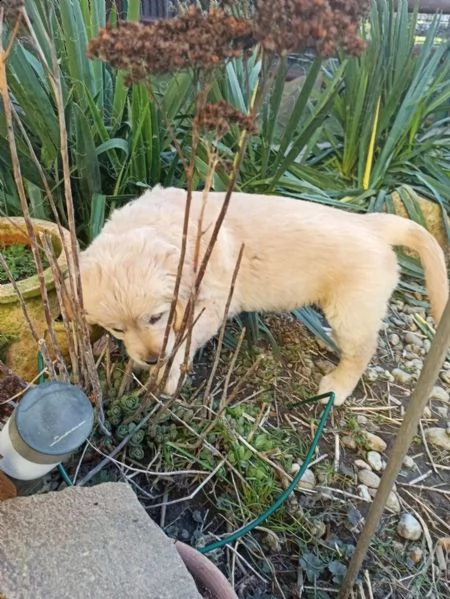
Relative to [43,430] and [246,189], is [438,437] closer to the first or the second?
[246,189]

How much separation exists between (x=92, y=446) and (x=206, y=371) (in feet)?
2.24

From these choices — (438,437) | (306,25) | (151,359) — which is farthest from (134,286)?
(438,437)

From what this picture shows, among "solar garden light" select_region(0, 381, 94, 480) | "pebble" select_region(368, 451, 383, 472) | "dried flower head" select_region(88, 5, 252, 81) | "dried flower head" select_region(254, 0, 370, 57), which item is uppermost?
"dried flower head" select_region(254, 0, 370, 57)

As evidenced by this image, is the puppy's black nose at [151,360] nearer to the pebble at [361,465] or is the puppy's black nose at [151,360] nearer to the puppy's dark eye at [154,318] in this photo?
the puppy's dark eye at [154,318]

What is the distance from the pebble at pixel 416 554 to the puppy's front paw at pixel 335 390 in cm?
60

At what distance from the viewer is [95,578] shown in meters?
0.97

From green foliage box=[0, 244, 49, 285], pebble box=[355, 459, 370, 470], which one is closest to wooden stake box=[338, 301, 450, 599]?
pebble box=[355, 459, 370, 470]

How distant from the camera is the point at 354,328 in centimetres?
188

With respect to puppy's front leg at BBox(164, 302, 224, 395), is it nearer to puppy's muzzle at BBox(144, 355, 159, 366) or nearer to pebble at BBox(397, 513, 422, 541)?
puppy's muzzle at BBox(144, 355, 159, 366)

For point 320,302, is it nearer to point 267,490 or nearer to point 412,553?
point 267,490

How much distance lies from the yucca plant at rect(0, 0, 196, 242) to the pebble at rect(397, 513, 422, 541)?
1.45 metres

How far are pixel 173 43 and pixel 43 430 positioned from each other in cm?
74

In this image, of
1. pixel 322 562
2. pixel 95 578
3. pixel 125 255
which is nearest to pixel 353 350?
pixel 322 562

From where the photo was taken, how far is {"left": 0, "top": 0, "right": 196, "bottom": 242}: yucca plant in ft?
6.69
